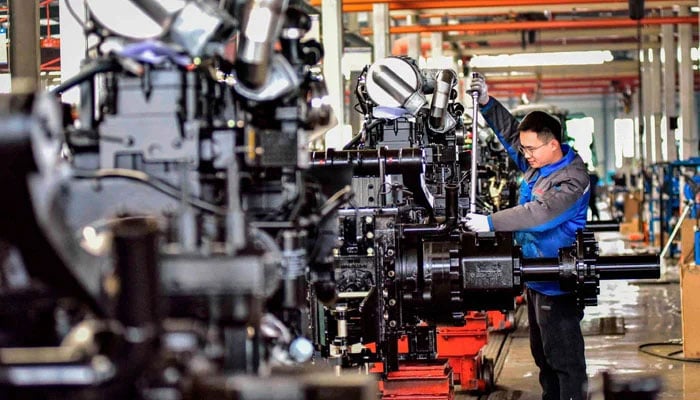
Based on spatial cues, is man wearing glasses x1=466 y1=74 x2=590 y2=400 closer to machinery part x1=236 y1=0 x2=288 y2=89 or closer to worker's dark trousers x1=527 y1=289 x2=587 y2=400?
worker's dark trousers x1=527 y1=289 x2=587 y2=400

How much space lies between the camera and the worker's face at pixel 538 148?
4.27 meters

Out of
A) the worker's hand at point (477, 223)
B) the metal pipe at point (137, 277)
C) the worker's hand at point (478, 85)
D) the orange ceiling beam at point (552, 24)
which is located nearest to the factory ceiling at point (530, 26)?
the orange ceiling beam at point (552, 24)

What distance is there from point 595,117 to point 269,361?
98.2ft

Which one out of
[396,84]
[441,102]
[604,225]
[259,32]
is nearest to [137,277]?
[259,32]

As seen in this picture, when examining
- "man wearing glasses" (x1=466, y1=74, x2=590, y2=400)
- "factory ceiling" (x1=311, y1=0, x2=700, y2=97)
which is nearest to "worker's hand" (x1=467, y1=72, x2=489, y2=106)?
"man wearing glasses" (x1=466, y1=74, x2=590, y2=400)

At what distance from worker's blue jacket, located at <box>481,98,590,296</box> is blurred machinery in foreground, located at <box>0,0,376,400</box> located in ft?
5.39

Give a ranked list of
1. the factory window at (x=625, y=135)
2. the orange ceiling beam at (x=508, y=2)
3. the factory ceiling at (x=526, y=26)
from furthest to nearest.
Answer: the factory window at (x=625, y=135), the factory ceiling at (x=526, y=26), the orange ceiling beam at (x=508, y=2)

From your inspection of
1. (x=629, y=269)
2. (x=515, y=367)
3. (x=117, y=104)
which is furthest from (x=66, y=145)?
(x=515, y=367)

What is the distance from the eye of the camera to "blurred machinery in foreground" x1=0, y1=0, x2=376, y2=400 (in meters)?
1.55

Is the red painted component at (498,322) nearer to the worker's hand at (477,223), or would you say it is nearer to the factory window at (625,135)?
the worker's hand at (477,223)

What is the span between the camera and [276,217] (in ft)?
7.54

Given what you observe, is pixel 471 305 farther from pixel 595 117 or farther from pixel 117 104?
pixel 595 117

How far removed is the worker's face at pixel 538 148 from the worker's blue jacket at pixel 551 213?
0.09ft

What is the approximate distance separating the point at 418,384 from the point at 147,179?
2.58 m
